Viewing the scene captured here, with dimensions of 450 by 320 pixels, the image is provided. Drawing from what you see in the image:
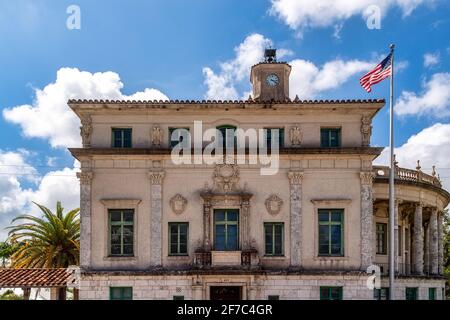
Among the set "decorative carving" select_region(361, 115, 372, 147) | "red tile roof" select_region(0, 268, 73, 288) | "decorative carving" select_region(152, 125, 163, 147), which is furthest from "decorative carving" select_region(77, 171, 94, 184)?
"decorative carving" select_region(361, 115, 372, 147)

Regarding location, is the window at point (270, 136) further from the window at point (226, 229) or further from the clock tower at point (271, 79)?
the clock tower at point (271, 79)

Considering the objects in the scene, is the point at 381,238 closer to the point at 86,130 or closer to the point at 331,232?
the point at 331,232

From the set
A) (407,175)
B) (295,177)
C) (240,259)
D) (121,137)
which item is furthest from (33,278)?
→ (407,175)

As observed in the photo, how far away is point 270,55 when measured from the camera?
121ft

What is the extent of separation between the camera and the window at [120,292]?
27.9m

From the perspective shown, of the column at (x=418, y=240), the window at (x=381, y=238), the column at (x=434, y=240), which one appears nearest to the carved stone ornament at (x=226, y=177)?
the window at (x=381, y=238)

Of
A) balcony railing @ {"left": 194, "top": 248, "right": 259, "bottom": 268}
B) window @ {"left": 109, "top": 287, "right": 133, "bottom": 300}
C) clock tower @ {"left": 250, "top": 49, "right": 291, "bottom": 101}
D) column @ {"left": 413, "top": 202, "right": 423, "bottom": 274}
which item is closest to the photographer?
balcony railing @ {"left": 194, "top": 248, "right": 259, "bottom": 268}

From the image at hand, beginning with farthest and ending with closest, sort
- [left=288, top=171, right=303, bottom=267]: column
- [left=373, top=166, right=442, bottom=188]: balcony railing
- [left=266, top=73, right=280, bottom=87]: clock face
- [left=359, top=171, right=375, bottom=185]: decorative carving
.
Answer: [left=266, top=73, right=280, bottom=87]: clock face → [left=373, top=166, right=442, bottom=188]: balcony railing → [left=359, top=171, right=375, bottom=185]: decorative carving → [left=288, top=171, right=303, bottom=267]: column

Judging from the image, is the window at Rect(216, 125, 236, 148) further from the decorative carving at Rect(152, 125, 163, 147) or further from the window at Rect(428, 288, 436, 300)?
the window at Rect(428, 288, 436, 300)

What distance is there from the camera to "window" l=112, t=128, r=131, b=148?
29.0 meters

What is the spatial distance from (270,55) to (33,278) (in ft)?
66.4

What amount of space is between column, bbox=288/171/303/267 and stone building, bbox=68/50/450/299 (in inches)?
2.0

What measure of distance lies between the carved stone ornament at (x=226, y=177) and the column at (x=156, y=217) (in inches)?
112
